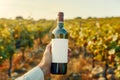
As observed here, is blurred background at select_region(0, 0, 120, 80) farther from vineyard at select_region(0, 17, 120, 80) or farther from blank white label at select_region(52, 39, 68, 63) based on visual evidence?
blank white label at select_region(52, 39, 68, 63)

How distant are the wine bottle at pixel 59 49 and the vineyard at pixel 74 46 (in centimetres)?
264

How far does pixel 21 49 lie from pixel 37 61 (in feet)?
0.95

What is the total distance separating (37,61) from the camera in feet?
14.6

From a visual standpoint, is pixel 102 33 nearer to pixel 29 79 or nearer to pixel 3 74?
pixel 3 74

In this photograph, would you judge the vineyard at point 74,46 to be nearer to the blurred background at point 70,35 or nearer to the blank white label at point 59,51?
the blurred background at point 70,35

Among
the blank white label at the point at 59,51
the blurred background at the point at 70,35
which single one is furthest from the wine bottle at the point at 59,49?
the blurred background at the point at 70,35

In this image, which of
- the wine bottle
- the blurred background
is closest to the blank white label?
the wine bottle

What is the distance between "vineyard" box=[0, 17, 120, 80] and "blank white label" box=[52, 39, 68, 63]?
2659 millimetres

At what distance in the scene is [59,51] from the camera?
1.52 m

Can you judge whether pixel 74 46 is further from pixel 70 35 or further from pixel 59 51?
pixel 59 51

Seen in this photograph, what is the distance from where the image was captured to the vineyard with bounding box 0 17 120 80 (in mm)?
4230

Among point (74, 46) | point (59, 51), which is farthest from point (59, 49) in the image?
point (74, 46)

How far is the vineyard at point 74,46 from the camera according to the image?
4.23 m

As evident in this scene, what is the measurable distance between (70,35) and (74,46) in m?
0.15
